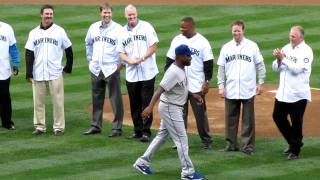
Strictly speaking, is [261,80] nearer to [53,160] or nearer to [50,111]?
[53,160]

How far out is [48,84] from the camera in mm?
15055

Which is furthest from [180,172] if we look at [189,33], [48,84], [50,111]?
[50,111]

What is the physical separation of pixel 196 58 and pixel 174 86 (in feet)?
5.23

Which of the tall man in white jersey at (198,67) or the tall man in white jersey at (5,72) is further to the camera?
the tall man in white jersey at (5,72)

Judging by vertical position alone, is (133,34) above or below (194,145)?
above

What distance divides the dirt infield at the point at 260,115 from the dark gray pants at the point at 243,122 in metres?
1.18

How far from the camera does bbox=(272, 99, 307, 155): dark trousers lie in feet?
44.3

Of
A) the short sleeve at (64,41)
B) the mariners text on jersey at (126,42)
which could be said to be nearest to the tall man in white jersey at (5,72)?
the short sleeve at (64,41)

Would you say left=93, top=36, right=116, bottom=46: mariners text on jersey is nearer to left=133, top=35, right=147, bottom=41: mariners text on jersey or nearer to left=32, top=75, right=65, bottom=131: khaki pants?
left=133, top=35, right=147, bottom=41: mariners text on jersey

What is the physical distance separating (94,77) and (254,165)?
302 cm

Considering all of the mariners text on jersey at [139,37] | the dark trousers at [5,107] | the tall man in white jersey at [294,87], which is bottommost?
the dark trousers at [5,107]

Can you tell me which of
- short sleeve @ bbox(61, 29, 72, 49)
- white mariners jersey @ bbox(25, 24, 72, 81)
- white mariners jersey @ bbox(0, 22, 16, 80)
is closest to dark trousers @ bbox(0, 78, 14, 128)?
white mariners jersey @ bbox(0, 22, 16, 80)

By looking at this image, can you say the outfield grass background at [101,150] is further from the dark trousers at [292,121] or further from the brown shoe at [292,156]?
the dark trousers at [292,121]

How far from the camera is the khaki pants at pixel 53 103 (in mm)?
14945
